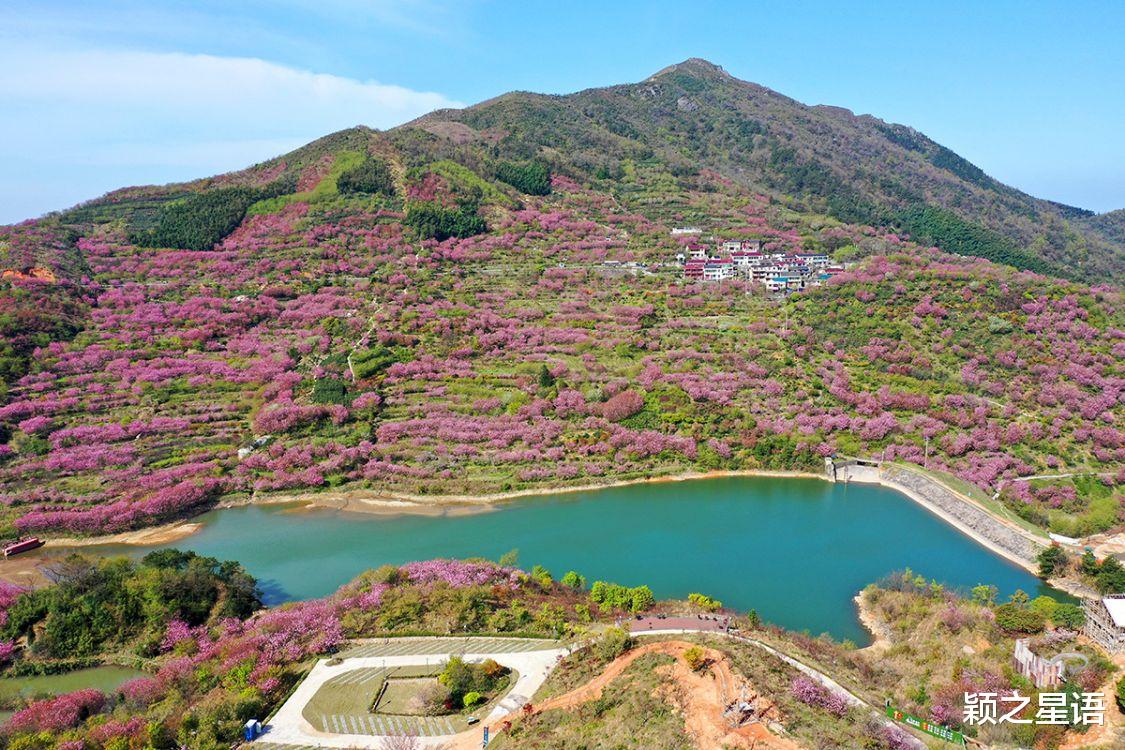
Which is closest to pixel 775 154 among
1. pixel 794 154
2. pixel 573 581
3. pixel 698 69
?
pixel 794 154

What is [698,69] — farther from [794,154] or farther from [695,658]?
[695,658]

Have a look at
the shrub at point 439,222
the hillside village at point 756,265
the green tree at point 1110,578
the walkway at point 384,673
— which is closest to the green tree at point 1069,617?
the green tree at point 1110,578

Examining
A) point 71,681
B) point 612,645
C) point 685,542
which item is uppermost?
point 612,645

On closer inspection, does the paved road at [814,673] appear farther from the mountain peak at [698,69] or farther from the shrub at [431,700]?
the mountain peak at [698,69]

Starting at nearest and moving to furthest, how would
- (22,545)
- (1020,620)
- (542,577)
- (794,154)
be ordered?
(1020,620), (542,577), (22,545), (794,154)

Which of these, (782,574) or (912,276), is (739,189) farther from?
(782,574)

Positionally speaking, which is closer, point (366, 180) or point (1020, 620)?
point (1020, 620)
